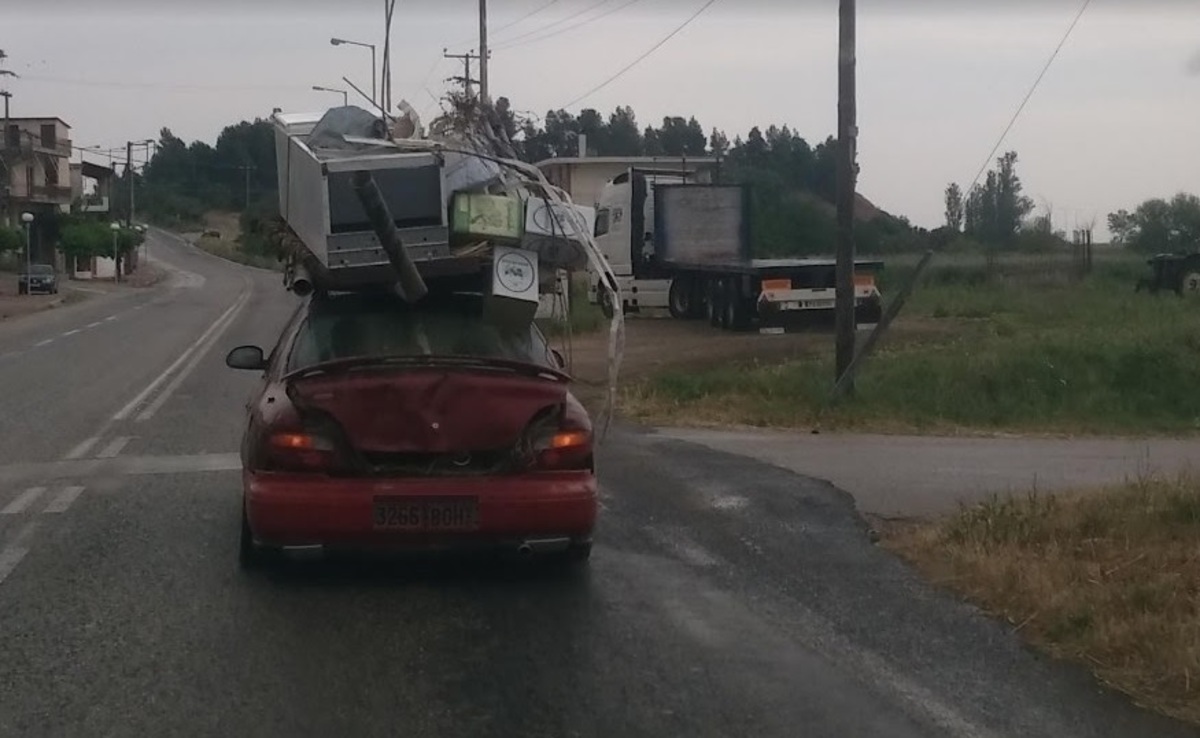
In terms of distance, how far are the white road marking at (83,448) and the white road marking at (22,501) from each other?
6.31 feet

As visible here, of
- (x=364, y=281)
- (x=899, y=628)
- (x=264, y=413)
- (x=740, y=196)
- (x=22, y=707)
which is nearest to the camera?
(x=22, y=707)

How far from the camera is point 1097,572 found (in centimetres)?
771

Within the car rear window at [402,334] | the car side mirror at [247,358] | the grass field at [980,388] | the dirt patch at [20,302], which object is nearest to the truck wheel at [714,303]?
the grass field at [980,388]

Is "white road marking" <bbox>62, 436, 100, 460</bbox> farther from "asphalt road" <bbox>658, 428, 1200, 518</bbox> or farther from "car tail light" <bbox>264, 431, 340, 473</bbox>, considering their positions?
"car tail light" <bbox>264, 431, 340, 473</bbox>

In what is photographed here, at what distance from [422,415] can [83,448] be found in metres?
7.10

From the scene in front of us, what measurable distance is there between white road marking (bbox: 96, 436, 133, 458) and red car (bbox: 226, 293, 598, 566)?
576cm

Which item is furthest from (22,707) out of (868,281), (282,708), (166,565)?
(868,281)

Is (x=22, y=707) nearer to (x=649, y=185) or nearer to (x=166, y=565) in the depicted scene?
(x=166, y=565)

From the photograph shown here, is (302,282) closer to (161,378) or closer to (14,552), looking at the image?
(14,552)

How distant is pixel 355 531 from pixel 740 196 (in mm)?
25054

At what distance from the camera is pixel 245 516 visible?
7992 millimetres

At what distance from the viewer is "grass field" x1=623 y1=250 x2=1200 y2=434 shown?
16.6 meters

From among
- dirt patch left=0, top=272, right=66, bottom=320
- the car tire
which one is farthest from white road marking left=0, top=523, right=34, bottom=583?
dirt patch left=0, top=272, right=66, bottom=320

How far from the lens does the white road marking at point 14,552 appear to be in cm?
818
